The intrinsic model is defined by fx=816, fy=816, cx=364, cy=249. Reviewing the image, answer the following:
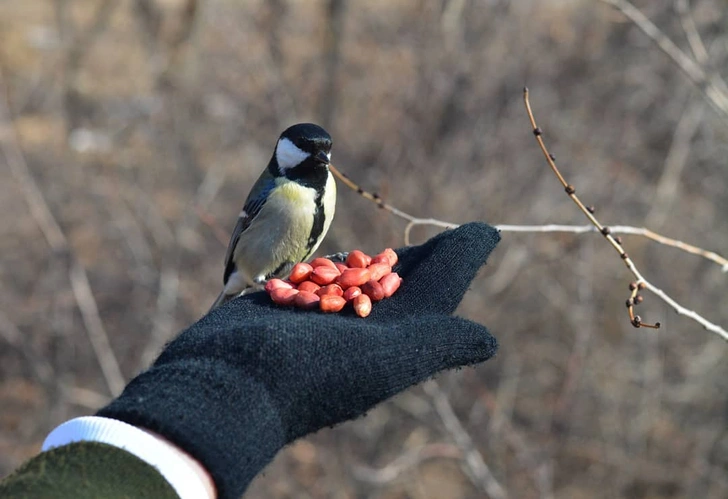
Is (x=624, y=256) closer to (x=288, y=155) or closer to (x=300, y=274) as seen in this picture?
(x=300, y=274)

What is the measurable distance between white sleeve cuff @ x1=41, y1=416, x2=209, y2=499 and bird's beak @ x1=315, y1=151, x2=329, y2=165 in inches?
56.3

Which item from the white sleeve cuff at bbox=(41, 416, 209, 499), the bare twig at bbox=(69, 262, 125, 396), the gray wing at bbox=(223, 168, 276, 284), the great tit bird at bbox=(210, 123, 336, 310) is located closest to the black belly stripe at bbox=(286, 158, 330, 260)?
the great tit bird at bbox=(210, 123, 336, 310)

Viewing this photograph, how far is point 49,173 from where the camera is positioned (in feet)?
23.4

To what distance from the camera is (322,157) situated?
9.25 feet

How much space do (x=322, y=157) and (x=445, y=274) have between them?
2.78 ft

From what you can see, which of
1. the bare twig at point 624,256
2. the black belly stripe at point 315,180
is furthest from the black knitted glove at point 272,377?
the black belly stripe at point 315,180

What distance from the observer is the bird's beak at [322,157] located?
281 centimetres

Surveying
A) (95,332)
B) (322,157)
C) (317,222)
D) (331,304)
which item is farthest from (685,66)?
(95,332)

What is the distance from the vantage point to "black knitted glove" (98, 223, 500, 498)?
162 cm

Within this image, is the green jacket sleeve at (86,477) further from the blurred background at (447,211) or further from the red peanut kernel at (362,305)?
the blurred background at (447,211)

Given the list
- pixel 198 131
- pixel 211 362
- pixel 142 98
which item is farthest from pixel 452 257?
pixel 142 98

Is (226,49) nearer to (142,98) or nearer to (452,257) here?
(142,98)

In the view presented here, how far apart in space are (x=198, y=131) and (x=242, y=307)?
4.85 metres

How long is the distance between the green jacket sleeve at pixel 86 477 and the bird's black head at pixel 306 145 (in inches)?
58.5
